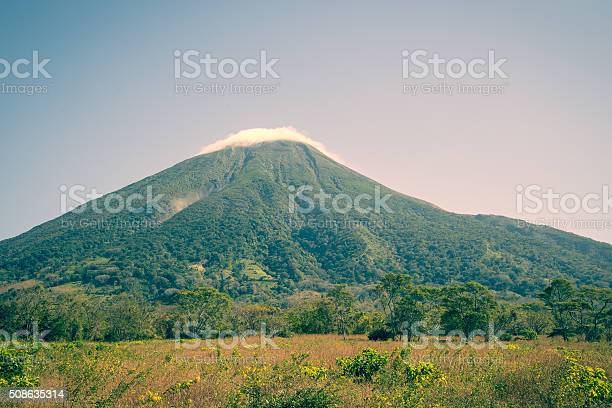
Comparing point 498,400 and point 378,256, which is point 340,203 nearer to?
point 378,256

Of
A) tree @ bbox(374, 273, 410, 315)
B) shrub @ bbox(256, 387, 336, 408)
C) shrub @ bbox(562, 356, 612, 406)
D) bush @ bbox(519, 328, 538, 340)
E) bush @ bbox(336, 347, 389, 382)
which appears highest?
shrub @ bbox(256, 387, 336, 408)

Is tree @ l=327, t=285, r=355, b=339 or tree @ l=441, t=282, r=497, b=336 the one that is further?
tree @ l=327, t=285, r=355, b=339

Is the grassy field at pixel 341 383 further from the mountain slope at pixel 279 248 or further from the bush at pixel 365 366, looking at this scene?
the mountain slope at pixel 279 248

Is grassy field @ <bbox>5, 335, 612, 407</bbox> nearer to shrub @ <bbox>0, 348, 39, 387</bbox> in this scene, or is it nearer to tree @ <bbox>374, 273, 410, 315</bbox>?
shrub @ <bbox>0, 348, 39, 387</bbox>

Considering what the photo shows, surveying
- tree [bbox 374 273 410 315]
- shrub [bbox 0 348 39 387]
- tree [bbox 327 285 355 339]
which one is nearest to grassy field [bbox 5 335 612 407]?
shrub [bbox 0 348 39 387]

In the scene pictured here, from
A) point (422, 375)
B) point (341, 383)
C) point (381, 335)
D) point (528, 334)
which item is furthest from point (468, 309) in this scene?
point (341, 383)

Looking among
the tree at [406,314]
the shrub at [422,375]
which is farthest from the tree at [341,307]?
the shrub at [422,375]

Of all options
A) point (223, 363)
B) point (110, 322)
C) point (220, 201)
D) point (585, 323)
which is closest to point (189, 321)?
point (110, 322)
